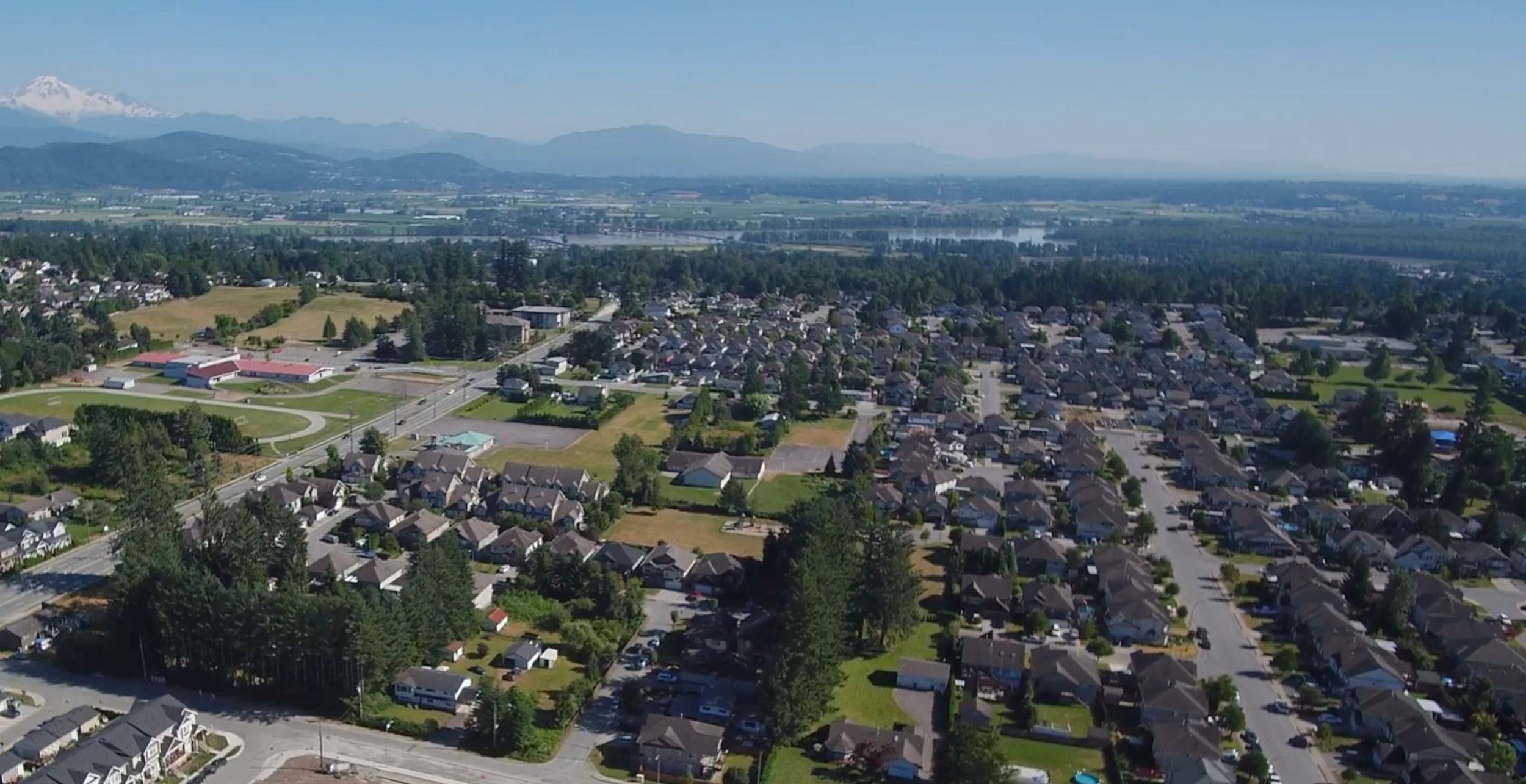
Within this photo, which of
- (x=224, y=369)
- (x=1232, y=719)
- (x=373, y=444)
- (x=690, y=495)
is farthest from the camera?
(x=224, y=369)

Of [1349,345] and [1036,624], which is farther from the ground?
[1349,345]

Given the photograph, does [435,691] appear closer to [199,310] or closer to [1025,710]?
[1025,710]

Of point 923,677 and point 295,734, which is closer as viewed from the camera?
point 295,734

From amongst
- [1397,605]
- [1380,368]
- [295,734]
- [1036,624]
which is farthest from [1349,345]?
[295,734]

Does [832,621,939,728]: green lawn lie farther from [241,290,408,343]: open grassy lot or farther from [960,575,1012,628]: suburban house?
[241,290,408,343]: open grassy lot

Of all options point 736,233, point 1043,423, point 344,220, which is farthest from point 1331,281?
point 344,220

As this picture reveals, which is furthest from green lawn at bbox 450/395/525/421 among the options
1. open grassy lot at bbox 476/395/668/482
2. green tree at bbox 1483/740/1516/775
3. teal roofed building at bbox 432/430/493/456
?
green tree at bbox 1483/740/1516/775

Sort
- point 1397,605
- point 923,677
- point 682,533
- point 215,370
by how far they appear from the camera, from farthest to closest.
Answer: point 215,370, point 682,533, point 1397,605, point 923,677

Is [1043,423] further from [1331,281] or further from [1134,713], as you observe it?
[1331,281]
